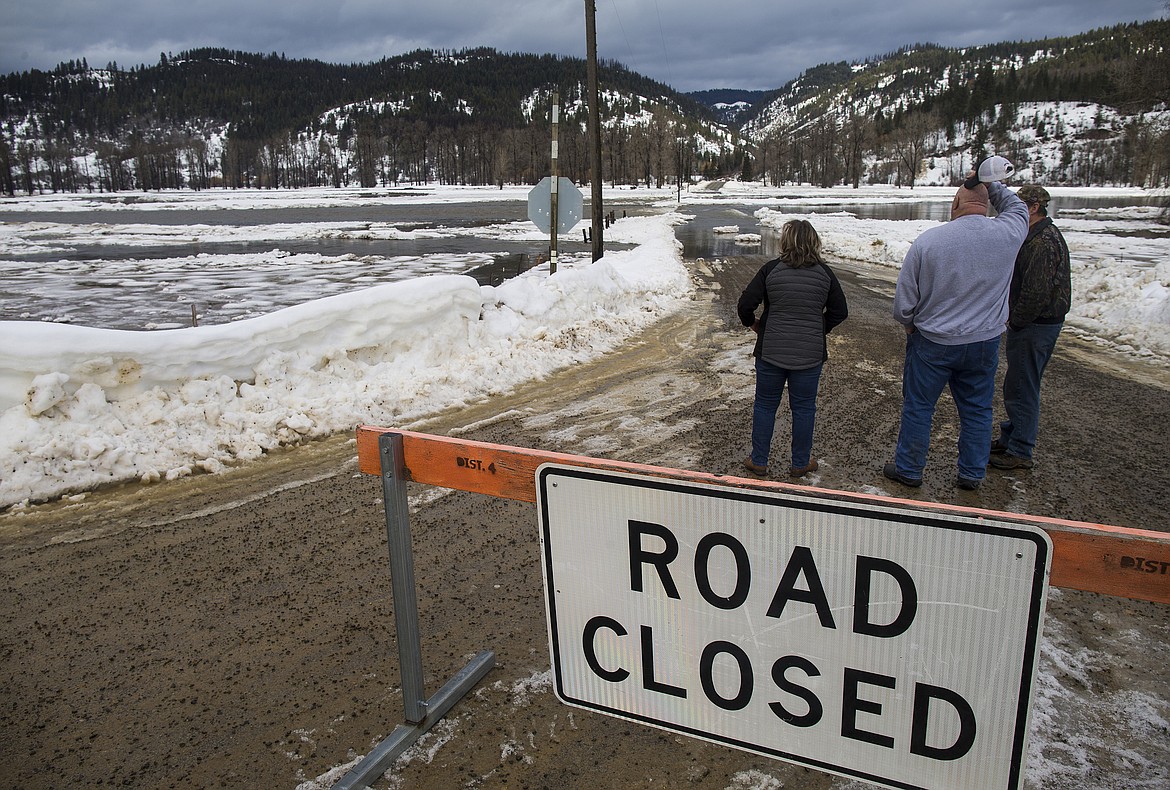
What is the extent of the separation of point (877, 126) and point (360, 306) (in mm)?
178826

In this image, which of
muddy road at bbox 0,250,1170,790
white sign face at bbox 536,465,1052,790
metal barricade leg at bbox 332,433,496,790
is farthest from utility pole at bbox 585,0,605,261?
white sign face at bbox 536,465,1052,790

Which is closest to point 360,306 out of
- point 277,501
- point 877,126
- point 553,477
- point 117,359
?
point 117,359

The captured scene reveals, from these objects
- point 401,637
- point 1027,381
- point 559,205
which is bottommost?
point 401,637

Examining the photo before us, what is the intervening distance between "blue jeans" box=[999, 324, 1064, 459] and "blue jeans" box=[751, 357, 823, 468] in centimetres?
163

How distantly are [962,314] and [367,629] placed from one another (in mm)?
4099

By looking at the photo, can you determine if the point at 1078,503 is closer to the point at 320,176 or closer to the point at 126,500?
the point at 126,500

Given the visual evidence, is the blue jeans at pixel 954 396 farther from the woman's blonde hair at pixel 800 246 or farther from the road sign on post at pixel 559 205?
the road sign on post at pixel 559 205

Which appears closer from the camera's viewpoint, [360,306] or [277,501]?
[277,501]

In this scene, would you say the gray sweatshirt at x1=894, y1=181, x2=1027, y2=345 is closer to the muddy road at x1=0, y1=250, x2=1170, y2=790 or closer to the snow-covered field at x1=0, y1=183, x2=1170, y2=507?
the muddy road at x1=0, y1=250, x2=1170, y2=790

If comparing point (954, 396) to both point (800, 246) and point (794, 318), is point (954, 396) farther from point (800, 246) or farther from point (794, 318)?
point (800, 246)

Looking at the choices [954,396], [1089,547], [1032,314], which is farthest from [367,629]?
[1032,314]

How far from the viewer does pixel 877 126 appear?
160625 millimetres

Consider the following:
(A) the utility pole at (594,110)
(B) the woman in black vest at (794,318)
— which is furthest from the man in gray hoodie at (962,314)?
(A) the utility pole at (594,110)

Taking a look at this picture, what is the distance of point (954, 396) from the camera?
4883 millimetres
